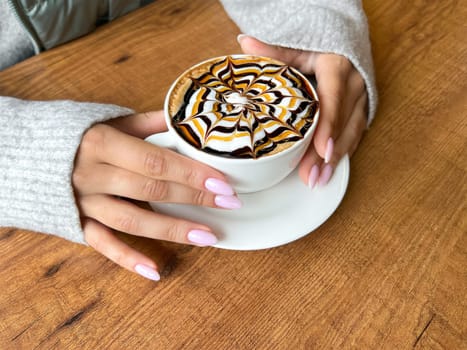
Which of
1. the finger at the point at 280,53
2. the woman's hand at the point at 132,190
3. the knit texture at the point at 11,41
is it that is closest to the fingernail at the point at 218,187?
the woman's hand at the point at 132,190

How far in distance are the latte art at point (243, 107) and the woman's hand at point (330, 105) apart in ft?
0.15

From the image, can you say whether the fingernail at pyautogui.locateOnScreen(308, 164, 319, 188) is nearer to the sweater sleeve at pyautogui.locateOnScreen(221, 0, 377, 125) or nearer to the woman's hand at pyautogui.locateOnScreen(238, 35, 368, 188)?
Result: the woman's hand at pyautogui.locateOnScreen(238, 35, 368, 188)

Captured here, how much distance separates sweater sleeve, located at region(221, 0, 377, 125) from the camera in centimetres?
53

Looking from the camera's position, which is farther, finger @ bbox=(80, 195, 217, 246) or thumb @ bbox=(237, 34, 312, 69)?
thumb @ bbox=(237, 34, 312, 69)

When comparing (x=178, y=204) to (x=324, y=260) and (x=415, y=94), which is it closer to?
(x=324, y=260)

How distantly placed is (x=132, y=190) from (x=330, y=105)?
0.81 feet

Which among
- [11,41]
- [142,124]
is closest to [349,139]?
[142,124]

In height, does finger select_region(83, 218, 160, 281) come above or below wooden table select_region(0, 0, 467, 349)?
above

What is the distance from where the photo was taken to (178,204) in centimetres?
45

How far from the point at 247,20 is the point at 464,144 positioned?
1.18 ft

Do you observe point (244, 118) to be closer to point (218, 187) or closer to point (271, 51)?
point (218, 187)

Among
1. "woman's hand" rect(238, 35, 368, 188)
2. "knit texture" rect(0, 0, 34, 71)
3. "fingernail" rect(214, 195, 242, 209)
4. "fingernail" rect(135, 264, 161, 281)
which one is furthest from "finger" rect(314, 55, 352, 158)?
"knit texture" rect(0, 0, 34, 71)

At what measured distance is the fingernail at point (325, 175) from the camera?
45 centimetres

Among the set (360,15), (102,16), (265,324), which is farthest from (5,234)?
(360,15)
